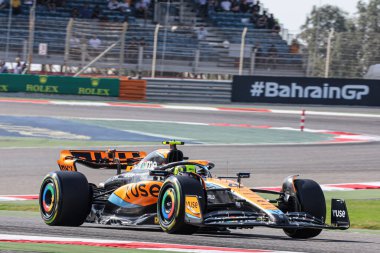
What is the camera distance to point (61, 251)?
26.8 feet

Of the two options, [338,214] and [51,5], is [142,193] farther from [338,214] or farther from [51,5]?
[51,5]

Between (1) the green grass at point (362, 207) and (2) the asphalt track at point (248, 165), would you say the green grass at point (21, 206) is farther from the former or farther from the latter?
(1) the green grass at point (362, 207)

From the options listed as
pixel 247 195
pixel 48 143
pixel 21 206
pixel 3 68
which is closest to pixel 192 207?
pixel 247 195

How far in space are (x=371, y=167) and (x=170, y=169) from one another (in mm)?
10603

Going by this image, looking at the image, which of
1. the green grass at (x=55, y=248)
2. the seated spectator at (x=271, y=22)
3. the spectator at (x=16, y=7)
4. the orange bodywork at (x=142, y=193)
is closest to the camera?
the green grass at (x=55, y=248)

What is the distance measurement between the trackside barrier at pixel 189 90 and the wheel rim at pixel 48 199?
80.4 feet

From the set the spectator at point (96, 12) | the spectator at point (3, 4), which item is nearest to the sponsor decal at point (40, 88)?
the spectator at point (3, 4)

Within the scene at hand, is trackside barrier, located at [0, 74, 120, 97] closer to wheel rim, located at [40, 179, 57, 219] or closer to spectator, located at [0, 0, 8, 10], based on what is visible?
spectator, located at [0, 0, 8, 10]

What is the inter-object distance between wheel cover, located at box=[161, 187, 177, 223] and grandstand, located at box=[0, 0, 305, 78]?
25494 millimetres

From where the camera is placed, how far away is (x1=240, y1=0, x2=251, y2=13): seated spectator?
137 feet

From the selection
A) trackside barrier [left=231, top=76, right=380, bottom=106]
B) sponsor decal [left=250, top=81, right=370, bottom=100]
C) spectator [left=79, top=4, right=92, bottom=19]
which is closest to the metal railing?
trackside barrier [left=231, top=76, right=380, bottom=106]

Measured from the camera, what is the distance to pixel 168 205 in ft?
32.7

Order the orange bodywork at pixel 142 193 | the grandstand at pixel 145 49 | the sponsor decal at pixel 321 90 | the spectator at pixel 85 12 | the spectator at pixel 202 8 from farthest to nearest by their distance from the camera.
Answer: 1. the spectator at pixel 202 8
2. the spectator at pixel 85 12
3. the grandstand at pixel 145 49
4. the sponsor decal at pixel 321 90
5. the orange bodywork at pixel 142 193

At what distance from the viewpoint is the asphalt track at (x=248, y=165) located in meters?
9.60
